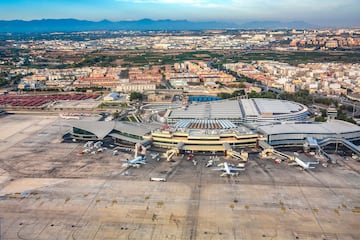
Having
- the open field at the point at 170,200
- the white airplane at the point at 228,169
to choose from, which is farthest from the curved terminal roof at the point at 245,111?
the white airplane at the point at 228,169

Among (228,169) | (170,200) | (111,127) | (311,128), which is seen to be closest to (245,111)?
(311,128)

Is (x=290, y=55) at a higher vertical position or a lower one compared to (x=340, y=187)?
higher

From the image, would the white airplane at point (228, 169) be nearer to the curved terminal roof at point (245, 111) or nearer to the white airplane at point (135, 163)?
the white airplane at point (135, 163)

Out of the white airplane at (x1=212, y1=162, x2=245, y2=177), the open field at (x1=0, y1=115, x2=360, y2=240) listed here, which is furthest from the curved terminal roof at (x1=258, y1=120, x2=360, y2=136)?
the white airplane at (x1=212, y1=162, x2=245, y2=177)

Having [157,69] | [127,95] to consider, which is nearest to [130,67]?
[157,69]

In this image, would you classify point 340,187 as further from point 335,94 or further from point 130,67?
point 130,67

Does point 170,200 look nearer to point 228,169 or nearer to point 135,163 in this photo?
point 228,169

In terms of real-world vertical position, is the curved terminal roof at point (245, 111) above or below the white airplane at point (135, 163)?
above

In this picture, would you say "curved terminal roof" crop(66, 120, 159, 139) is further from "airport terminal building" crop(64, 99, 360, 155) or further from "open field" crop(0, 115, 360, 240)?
"open field" crop(0, 115, 360, 240)
